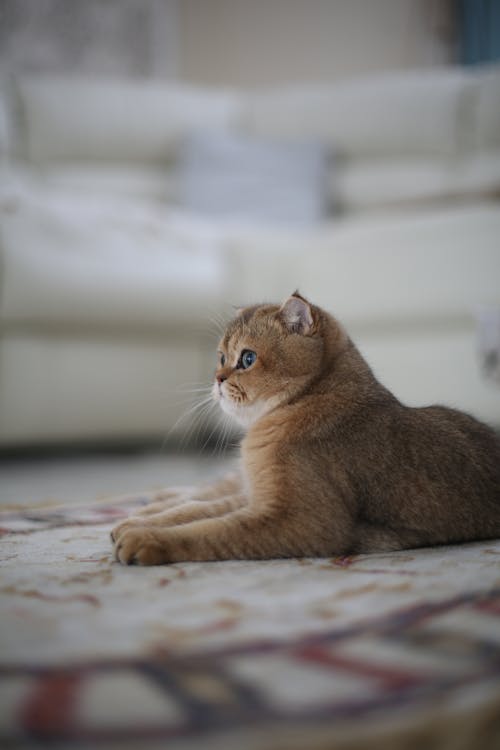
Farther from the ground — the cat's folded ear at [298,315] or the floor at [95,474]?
the cat's folded ear at [298,315]

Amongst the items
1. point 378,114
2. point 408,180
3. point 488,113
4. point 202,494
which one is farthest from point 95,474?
point 488,113

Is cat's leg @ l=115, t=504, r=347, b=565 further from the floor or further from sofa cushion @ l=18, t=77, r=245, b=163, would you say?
sofa cushion @ l=18, t=77, r=245, b=163

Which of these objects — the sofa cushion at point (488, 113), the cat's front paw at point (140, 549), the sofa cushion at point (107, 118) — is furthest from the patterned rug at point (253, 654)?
the sofa cushion at point (107, 118)

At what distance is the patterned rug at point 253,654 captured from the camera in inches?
19.1

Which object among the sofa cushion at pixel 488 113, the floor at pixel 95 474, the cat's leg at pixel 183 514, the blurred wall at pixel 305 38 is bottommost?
the floor at pixel 95 474

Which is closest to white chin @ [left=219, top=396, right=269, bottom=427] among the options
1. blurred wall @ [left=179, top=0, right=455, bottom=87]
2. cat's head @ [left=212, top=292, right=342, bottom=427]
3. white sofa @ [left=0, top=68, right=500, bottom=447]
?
cat's head @ [left=212, top=292, right=342, bottom=427]

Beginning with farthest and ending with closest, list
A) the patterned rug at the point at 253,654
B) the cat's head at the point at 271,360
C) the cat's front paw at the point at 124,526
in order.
→ the cat's head at the point at 271,360, the cat's front paw at the point at 124,526, the patterned rug at the point at 253,654

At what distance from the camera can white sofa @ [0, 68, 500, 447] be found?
2.14 m

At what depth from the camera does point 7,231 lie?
2.11m

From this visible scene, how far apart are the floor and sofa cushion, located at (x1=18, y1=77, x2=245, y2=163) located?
1.52 m

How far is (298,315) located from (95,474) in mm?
1069

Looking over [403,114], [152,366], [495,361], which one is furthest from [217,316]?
[403,114]

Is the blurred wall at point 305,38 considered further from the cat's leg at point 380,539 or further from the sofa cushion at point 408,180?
the cat's leg at point 380,539

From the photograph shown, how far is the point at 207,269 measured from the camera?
2.44 meters
